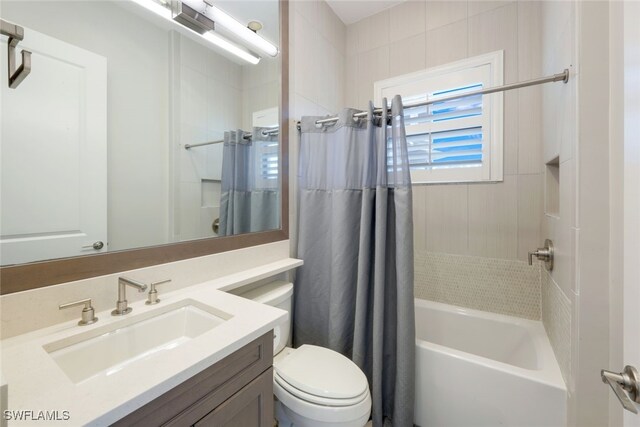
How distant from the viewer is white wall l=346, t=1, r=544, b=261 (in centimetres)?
167

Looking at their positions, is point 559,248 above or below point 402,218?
below

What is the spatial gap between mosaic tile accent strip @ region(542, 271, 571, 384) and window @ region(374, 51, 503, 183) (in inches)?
29.9

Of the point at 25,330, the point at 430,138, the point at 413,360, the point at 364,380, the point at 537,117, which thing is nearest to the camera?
the point at 25,330

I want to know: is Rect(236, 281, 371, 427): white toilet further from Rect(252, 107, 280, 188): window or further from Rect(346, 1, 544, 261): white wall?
Rect(346, 1, 544, 261): white wall

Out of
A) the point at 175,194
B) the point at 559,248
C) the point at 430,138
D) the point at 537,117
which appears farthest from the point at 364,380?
the point at 537,117

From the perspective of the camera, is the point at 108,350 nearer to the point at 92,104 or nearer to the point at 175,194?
the point at 175,194

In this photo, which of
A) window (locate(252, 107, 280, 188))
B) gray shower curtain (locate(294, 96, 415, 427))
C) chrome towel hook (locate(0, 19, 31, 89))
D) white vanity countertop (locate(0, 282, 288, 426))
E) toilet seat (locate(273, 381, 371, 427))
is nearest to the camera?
white vanity countertop (locate(0, 282, 288, 426))

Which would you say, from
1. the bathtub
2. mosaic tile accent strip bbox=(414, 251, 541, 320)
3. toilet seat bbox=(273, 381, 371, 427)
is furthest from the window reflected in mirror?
mosaic tile accent strip bbox=(414, 251, 541, 320)

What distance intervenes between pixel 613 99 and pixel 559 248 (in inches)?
28.2

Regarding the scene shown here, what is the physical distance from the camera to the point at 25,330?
2.42 feet

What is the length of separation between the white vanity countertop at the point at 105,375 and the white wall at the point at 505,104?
158cm

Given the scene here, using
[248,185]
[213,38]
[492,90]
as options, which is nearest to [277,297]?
[248,185]

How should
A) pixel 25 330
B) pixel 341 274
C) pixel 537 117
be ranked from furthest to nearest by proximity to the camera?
pixel 537 117 → pixel 341 274 → pixel 25 330

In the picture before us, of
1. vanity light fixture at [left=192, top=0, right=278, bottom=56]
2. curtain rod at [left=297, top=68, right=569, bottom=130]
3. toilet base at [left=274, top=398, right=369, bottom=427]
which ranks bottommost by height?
toilet base at [left=274, top=398, right=369, bottom=427]
